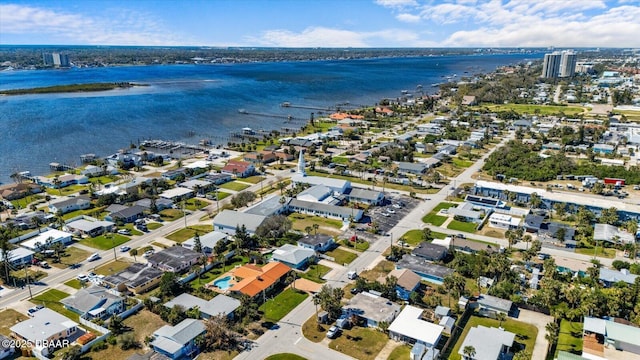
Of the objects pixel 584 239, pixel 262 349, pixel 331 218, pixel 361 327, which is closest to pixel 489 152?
pixel 584 239

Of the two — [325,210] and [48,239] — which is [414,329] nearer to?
[325,210]

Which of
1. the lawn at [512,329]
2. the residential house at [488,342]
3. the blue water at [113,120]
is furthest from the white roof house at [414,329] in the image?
the blue water at [113,120]

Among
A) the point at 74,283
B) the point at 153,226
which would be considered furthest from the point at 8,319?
the point at 153,226

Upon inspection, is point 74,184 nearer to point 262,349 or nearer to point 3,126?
point 262,349

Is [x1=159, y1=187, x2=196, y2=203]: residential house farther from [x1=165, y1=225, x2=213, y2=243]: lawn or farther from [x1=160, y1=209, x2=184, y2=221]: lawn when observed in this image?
[x1=165, y1=225, x2=213, y2=243]: lawn

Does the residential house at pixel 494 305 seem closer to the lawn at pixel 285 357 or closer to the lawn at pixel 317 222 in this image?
the lawn at pixel 285 357

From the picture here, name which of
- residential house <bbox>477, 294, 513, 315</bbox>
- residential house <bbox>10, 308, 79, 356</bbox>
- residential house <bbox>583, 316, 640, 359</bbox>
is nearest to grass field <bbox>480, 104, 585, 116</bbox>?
residential house <bbox>477, 294, 513, 315</bbox>

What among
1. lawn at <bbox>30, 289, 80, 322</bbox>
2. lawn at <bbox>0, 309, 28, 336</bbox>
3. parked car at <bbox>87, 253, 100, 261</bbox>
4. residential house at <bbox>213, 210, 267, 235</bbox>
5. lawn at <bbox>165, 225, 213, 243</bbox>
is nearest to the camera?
lawn at <bbox>0, 309, 28, 336</bbox>
